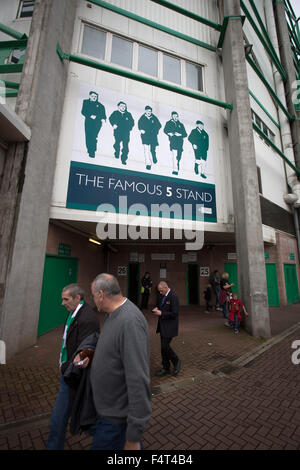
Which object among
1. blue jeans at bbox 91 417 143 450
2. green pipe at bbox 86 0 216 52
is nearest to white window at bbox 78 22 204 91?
green pipe at bbox 86 0 216 52

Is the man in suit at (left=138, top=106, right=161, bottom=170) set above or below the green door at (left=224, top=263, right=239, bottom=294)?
above

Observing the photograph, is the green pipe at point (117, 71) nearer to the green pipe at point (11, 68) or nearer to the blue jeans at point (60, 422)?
the green pipe at point (11, 68)

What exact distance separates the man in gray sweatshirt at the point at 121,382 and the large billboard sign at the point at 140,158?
574 centimetres

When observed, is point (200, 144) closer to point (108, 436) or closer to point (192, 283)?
point (192, 283)

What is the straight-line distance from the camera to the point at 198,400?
329 centimetres

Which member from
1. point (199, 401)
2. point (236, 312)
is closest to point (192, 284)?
point (236, 312)

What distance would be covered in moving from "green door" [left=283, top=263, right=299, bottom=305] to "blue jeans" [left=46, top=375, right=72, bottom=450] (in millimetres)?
13610

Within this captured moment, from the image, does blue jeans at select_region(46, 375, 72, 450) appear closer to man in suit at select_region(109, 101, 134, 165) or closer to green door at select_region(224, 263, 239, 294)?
man in suit at select_region(109, 101, 134, 165)

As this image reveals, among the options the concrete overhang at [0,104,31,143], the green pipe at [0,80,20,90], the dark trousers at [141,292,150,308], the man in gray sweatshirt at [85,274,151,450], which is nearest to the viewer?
the man in gray sweatshirt at [85,274,151,450]

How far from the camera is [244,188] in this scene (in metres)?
7.50

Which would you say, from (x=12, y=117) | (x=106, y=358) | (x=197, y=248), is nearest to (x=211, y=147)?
(x=197, y=248)

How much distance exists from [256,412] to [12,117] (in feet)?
23.8

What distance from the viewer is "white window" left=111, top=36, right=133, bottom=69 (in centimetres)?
861

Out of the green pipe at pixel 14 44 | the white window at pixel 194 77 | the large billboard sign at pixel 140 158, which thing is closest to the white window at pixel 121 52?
the large billboard sign at pixel 140 158
